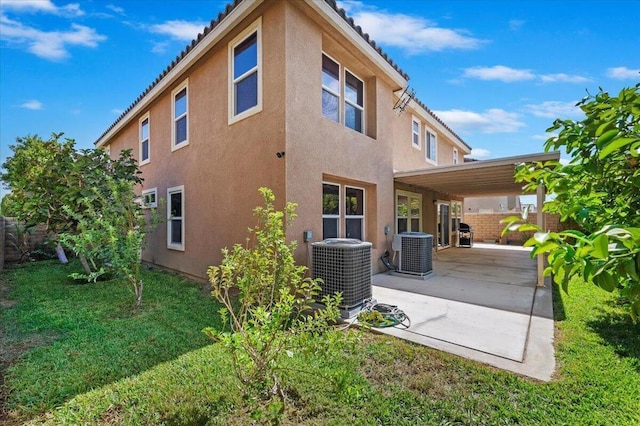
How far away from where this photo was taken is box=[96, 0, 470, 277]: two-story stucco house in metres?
6.43

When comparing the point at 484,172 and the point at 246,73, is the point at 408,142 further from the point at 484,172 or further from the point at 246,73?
the point at 246,73

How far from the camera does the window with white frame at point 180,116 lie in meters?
9.70

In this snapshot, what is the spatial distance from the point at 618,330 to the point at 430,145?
11.4m

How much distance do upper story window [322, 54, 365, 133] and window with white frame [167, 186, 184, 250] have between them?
17.6 feet

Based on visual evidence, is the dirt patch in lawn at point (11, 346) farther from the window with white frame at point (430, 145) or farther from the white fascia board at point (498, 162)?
the window with white frame at point (430, 145)

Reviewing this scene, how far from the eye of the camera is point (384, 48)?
28.8 feet

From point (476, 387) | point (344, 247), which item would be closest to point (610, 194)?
point (476, 387)

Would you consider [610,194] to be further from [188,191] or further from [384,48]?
[188,191]

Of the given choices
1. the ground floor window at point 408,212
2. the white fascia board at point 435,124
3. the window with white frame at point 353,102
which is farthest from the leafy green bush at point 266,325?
the white fascia board at point 435,124

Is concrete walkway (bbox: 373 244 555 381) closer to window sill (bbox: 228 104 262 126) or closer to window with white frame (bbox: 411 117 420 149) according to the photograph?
window sill (bbox: 228 104 262 126)

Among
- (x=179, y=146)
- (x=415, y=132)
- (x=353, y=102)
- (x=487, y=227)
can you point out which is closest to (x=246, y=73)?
(x=353, y=102)

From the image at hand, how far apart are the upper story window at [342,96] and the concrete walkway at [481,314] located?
455cm

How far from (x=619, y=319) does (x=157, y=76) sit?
1357 centimetres

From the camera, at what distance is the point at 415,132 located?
13352 millimetres
